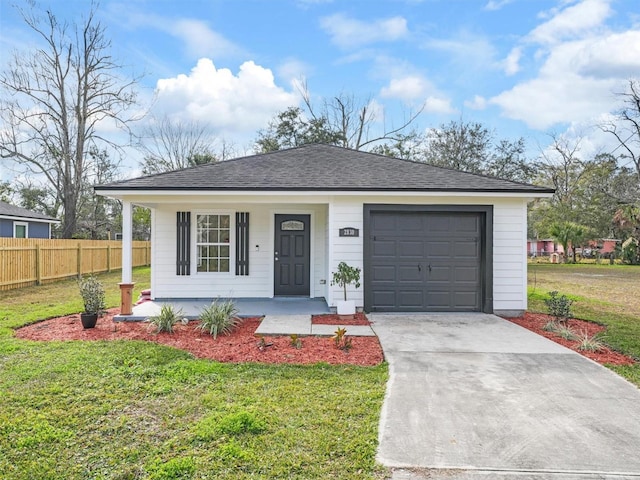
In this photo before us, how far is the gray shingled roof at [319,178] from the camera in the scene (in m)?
7.96

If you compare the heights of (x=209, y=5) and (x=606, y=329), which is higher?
(x=209, y=5)

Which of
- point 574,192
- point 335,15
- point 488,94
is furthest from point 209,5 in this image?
point 574,192

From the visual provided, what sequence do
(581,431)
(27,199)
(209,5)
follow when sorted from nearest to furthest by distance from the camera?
(581,431)
(209,5)
(27,199)

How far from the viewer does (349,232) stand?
27.1ft

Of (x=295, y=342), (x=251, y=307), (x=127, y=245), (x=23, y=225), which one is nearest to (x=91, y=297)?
(x=127, y=245)

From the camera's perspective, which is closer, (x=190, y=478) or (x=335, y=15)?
(x=190, y=478)

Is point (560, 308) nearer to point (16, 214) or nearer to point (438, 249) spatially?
point (438, 249)

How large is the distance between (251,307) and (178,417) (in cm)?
509

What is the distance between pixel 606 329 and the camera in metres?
7.22

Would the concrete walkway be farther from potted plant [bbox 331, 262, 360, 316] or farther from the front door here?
the front door

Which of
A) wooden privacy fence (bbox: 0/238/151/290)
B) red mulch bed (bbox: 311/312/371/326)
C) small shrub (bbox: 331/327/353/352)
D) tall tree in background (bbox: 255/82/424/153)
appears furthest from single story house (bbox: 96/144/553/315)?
tall tree in background (bbox: 255/82/424/153)

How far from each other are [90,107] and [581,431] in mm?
25508

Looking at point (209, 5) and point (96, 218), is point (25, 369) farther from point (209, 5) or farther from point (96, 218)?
point (96, 218)

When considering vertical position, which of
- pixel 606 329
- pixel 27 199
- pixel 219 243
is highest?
pixel 27 199
